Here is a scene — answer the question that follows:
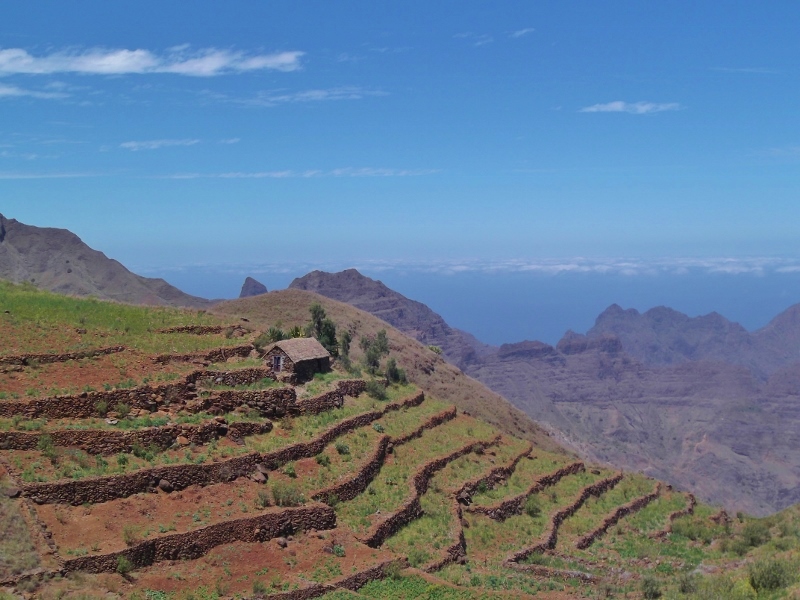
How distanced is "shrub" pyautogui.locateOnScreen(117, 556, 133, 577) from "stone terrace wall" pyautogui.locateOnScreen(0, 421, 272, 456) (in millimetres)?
4934

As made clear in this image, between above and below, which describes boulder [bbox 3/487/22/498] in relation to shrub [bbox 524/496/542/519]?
above

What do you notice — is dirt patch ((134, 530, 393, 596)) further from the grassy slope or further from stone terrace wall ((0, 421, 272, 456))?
the grassy slope

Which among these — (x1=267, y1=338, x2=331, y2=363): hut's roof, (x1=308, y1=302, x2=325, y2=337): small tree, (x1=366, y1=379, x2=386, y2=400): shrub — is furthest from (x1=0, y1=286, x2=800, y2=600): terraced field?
Result: (x1=308, y1=302, x2=325, y2=337): small tree

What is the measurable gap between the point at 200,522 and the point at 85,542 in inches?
136

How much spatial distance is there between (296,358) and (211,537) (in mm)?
13211

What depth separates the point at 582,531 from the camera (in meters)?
35.9

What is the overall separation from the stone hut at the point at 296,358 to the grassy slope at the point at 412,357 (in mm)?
26961

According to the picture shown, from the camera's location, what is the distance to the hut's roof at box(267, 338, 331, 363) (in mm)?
35938

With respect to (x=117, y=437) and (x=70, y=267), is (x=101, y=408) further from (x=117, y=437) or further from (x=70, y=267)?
(x=70, y=267)

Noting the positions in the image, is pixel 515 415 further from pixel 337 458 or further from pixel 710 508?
pixel 337 458

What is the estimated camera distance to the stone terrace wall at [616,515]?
3459 cm

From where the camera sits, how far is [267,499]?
25875 millimetres

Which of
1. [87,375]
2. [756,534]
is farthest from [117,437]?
[756,534]

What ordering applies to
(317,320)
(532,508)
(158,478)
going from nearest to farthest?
(158,478) < (532,508) < (317,320)
